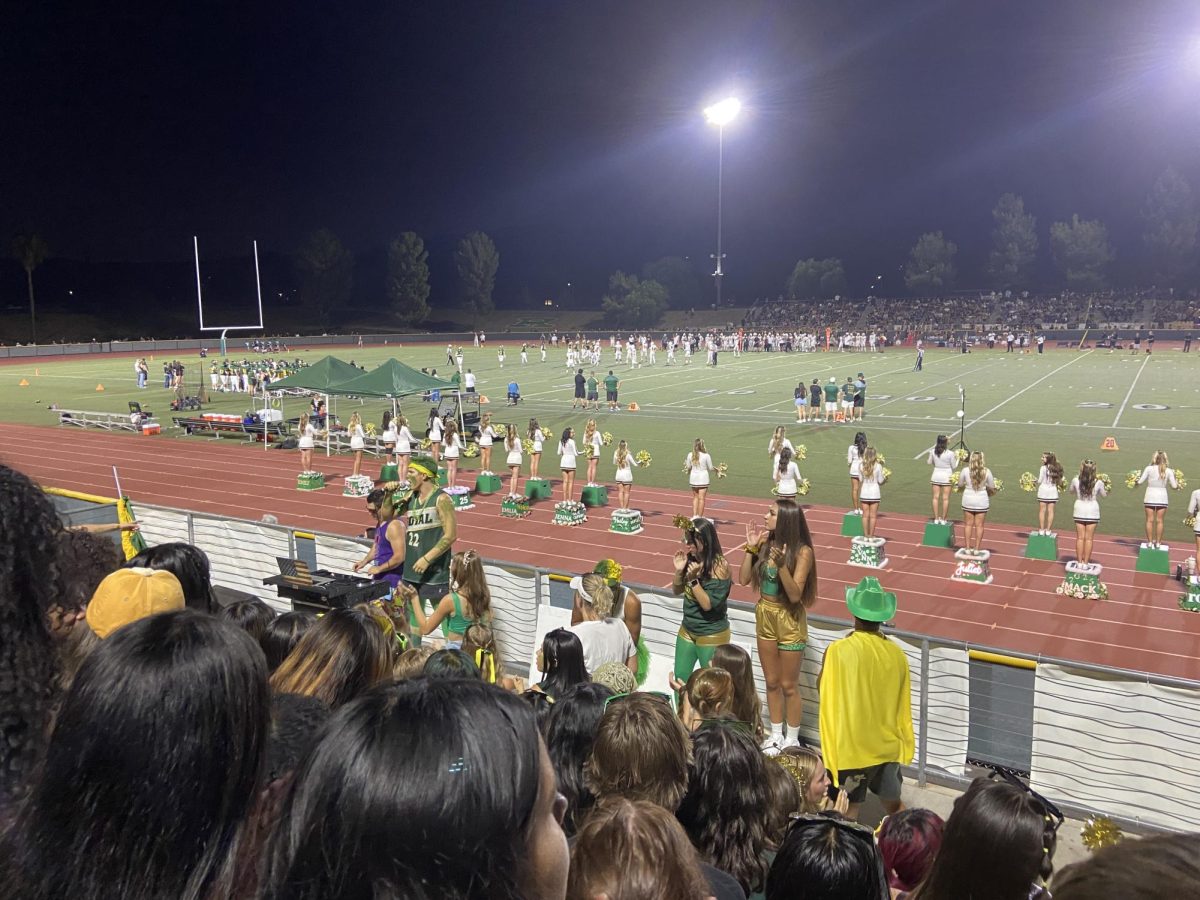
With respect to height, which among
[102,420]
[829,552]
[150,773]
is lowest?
[829,552]

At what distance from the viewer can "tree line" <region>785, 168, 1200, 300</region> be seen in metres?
98.3

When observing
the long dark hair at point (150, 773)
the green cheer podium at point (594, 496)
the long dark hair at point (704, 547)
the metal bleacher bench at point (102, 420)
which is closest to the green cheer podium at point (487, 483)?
the green cheer podium at point (594, 496)

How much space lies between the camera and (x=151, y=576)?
320 centimetres

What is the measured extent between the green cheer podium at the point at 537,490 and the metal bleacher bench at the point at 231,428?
1070 cm

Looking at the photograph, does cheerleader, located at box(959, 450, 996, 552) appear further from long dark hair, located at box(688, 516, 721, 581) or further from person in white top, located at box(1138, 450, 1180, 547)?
long dark hair, located at box(688, 516, 721, 581)

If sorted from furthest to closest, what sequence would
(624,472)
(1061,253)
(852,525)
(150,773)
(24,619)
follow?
(1061,253)
(624,472)
(852,525)
(24,619)
(150,773)

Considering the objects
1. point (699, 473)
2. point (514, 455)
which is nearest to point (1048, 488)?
point (699, 473)

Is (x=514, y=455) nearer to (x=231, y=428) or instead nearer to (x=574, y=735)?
(x=231, y=428)

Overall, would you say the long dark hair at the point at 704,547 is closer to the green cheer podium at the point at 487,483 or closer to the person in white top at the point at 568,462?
the person in white top at the point at 568,462

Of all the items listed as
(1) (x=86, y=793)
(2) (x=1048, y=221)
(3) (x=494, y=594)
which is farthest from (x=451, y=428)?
(2) (x=1048, y=221)

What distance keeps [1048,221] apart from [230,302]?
106 meters

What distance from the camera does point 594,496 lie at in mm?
17656

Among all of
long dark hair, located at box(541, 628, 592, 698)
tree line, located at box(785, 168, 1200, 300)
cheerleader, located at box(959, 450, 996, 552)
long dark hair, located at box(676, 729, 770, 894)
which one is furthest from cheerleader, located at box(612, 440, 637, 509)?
tree line, located at box(785, 168, 1200, 300)

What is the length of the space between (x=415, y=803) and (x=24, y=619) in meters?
1.53
